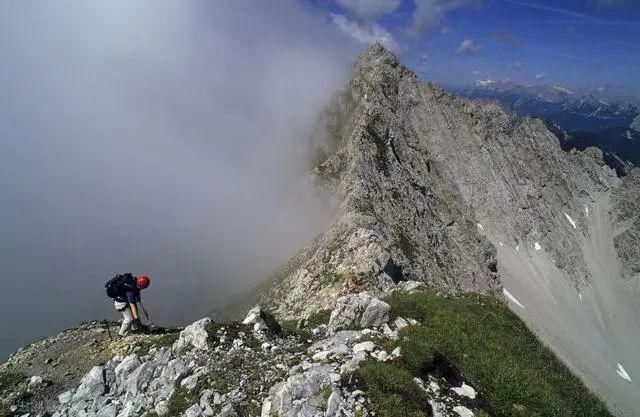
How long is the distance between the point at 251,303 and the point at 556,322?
127845mm

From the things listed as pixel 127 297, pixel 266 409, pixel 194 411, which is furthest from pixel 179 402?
pixel 127 297

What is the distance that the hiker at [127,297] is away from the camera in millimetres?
24906

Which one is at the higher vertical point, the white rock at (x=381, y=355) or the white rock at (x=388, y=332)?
the white rock at (x=388, y=332)

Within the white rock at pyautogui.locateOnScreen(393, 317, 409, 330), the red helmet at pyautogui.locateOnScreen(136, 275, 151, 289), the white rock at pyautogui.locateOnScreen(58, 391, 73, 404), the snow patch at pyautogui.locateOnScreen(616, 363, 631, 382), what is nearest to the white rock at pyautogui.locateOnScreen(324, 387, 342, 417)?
the white rock at pyautogui.locateOnScreen(393, 317, 409, 330)

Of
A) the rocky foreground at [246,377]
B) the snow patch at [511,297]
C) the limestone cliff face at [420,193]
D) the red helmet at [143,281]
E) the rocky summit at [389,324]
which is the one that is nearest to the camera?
the rocky foreground at [246,377]

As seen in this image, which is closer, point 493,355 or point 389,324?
point 493,355

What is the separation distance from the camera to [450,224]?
400 ft

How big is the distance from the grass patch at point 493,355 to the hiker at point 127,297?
14951mm

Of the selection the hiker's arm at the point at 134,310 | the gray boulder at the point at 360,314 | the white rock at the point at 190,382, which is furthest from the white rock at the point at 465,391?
the hiker's arm at the point at 134,310

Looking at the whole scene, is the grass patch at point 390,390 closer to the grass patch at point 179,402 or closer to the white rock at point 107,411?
the grass patch at point 179,402

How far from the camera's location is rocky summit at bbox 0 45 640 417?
16.3 m

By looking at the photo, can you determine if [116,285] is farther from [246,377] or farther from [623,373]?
[623,373]

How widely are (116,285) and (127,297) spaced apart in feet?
3.23

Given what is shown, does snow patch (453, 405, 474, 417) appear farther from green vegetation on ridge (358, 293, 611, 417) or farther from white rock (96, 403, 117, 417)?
white rock (96, 403, 117, 417)
